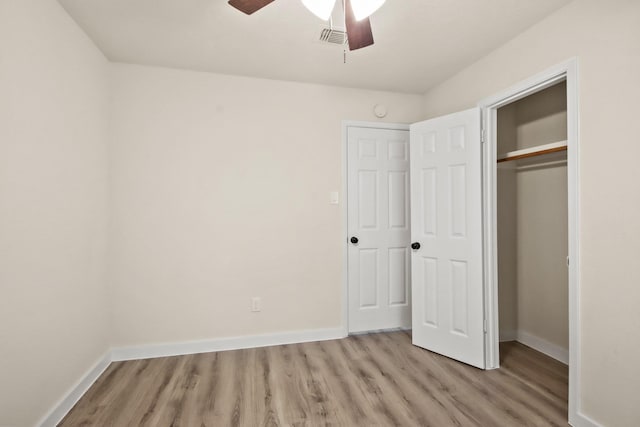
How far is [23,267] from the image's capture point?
66.9 inches

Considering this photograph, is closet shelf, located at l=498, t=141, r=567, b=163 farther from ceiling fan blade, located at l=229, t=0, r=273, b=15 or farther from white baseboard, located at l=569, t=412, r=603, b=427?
ceiling fan blade, located at l=229, t=0, r=273, b=15

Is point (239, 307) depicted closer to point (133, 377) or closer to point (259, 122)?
point (133, 377)

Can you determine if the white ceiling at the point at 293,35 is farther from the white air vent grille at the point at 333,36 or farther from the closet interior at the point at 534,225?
the closet interior at the point at 534,225

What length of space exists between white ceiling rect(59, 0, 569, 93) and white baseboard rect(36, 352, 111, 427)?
2.45 metres

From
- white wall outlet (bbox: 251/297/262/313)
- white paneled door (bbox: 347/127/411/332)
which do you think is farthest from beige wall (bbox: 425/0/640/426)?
white wall outlet (bbox: 251/297/262/313)

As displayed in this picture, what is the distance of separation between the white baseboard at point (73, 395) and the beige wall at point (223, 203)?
0.26m

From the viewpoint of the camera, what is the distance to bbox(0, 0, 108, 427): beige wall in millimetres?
1599

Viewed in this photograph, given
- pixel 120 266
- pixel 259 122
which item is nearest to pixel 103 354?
pixel 120 266

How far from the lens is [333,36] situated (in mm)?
2389

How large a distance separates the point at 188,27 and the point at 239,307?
233cm

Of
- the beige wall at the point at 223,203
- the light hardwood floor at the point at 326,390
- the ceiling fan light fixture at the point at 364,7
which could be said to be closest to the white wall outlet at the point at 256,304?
the beige wall at the point at 223,203

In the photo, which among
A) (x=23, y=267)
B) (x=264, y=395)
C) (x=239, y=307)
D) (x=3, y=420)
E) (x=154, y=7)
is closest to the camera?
(x=3, y=420)

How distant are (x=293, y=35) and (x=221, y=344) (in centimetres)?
269

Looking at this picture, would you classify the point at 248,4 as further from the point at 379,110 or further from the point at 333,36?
the point at 379,110
